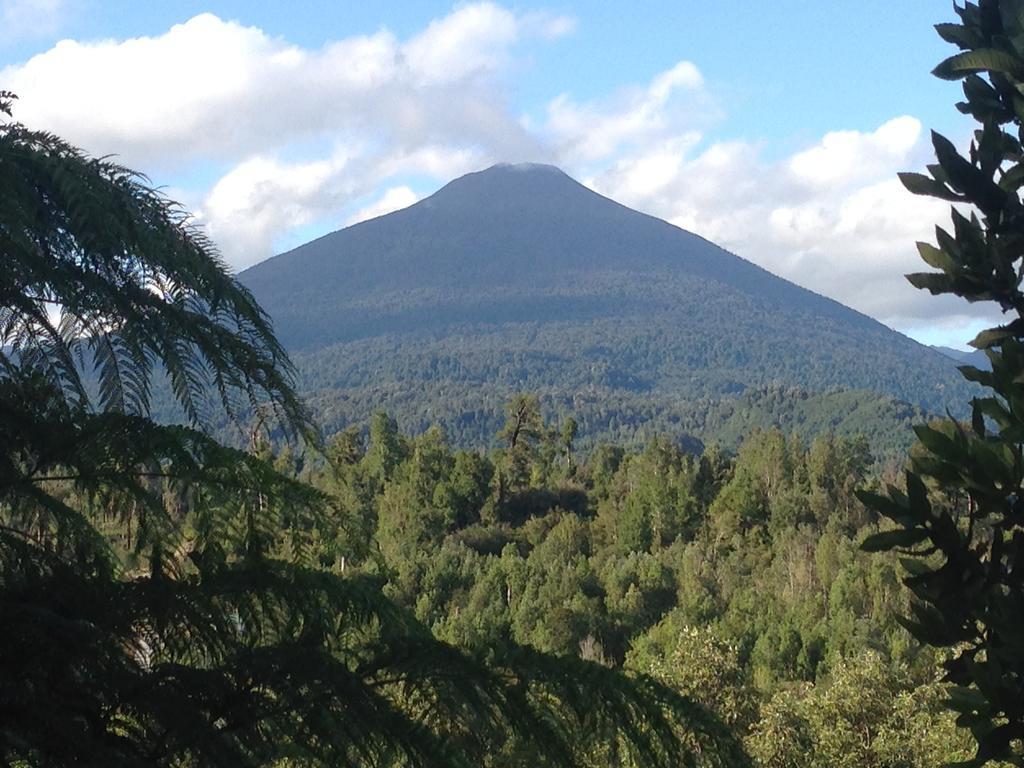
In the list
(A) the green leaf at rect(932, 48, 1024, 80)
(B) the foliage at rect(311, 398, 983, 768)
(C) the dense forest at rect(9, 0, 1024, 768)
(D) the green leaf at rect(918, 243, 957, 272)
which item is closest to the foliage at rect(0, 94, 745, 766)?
(C) the dense forest at rect(9, 0, 1024, 768)

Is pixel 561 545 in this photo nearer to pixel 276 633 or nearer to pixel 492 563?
pixel 492 563

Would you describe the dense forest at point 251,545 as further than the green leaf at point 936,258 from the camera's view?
No

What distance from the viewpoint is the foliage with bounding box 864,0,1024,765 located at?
2652 millimetres

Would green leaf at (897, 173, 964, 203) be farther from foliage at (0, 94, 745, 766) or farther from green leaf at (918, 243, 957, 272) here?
foliage at (0, 94, 745, 766)

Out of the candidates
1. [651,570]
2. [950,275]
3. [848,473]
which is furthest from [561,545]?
[950,275]

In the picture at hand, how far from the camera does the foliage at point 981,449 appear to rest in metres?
2.65

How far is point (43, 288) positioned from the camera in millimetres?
2494

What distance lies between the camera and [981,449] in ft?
Answer: 8.71

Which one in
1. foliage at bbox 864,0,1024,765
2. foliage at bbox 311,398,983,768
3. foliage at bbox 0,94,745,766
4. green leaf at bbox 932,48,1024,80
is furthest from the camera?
foliage at bbox 311,398,983,768

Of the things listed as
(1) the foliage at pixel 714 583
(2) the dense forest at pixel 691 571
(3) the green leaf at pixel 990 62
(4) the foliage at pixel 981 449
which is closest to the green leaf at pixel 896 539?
(4) the foliage at pixel 981 449

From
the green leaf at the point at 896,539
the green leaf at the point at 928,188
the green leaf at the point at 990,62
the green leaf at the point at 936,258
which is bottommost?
the green leaf at the point at 896,539

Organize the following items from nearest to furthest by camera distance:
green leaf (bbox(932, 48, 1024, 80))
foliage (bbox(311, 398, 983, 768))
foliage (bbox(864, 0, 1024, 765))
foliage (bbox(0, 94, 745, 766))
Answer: foliage (bbox(0, 94, 745, 766)) < foliage (bbox(864, 0, 1024, 765)) < green leaf (bbox(932, 48, 1024, 80)) < foliage (bbox(311, 398, 983, 768))

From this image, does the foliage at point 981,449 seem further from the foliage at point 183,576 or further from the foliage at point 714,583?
the foliage at point 714,583

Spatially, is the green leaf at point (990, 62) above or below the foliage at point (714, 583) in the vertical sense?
above
